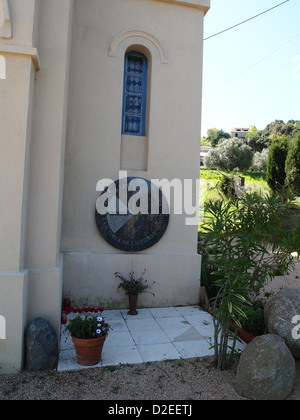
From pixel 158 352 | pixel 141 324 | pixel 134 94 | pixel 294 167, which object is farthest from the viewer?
pixel 294 167

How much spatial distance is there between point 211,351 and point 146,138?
13.0ft

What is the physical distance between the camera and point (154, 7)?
20.4ft

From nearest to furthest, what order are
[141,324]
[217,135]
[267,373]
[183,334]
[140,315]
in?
[267,373]
[183,334]
[141,324]
[140,315]
[217,135]

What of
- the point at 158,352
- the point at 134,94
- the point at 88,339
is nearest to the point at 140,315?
the point at 158,352

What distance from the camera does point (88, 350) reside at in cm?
400

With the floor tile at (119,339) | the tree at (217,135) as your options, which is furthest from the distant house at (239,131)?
the floor tile at (119,339)

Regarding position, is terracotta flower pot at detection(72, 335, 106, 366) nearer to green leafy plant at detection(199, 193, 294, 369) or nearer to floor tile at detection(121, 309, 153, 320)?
green leafy plant at detection(199, 193, 294, 369)

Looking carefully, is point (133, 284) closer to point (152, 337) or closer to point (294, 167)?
point (152, 337)

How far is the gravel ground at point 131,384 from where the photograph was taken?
3.47 metres

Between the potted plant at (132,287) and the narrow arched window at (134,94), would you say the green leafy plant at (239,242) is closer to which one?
the potted plant at (132,287)

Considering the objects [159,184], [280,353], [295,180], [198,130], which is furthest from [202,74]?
[295,180]

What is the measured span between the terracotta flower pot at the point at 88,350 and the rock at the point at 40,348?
287mm

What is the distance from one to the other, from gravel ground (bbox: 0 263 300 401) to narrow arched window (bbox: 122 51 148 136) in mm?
4264

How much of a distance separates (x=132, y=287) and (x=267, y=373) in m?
2.95
